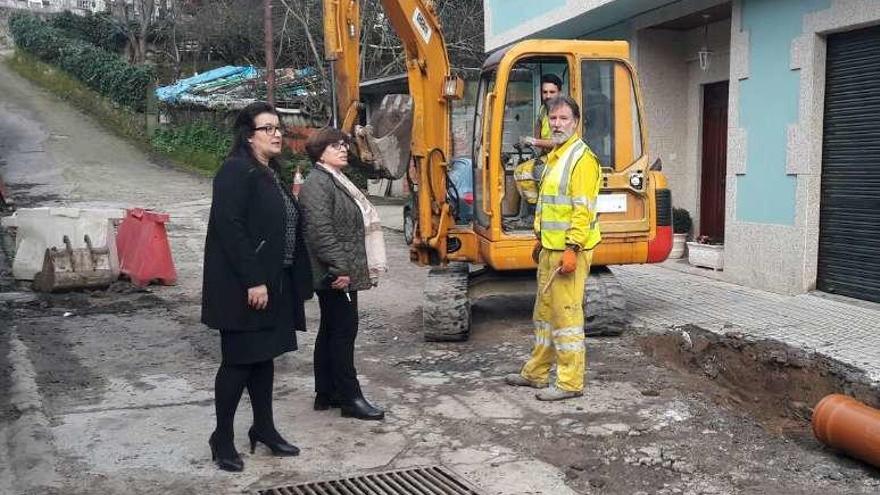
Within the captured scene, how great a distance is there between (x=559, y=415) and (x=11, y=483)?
3081mm

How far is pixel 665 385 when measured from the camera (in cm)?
595

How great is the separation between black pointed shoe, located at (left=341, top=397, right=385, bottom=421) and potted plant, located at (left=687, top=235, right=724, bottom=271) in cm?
650

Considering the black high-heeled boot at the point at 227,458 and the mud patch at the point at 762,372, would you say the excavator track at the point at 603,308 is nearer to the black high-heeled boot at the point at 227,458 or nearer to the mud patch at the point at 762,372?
the mud patch at the point at 762,372

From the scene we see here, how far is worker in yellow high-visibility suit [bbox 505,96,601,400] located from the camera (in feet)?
17.8

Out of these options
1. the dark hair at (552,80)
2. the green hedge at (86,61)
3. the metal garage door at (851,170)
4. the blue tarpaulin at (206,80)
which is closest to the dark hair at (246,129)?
the dark hair at (552,80)

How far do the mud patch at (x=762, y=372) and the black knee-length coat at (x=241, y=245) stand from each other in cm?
323

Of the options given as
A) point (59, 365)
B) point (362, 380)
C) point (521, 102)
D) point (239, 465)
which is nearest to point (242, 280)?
point (239, 465)

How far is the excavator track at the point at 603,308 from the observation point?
719cm

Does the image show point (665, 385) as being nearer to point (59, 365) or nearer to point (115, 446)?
point (115, 446)

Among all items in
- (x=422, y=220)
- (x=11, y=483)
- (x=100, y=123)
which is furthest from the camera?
(x=100, y=123)

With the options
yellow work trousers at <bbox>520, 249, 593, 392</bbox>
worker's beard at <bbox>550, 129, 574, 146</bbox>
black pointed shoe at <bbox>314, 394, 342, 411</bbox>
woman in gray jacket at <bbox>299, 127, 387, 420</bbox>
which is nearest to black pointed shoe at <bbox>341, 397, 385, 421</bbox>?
woman in gray jacket at <bbox>299, 127, 387, 420</bbox>

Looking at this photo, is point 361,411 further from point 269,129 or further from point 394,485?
point 269,129

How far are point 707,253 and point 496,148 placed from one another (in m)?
4.71

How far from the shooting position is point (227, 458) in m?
4.41
